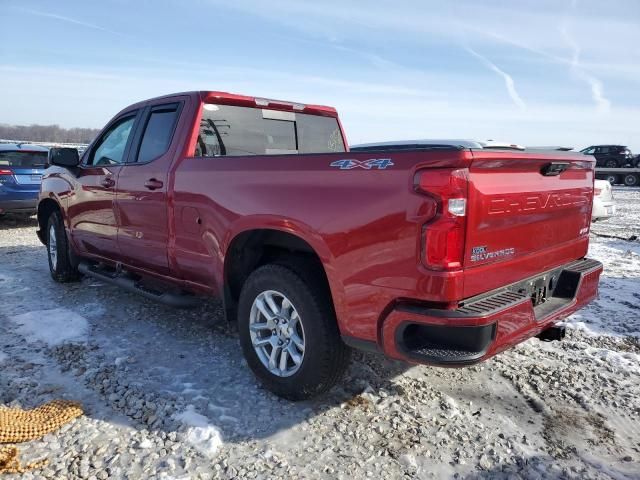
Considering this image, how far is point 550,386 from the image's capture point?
340 cm

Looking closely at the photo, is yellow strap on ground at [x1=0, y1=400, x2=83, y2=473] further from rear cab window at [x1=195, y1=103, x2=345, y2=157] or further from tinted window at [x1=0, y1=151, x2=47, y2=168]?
tinted window at [x1=0, y1=151, x2=47, y2=168]

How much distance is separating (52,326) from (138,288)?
2.95 ft

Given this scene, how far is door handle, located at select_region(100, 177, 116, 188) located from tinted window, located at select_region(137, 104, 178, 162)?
1.35 ft

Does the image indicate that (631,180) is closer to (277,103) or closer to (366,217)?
(277,103)

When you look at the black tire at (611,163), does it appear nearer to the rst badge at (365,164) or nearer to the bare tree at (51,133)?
the rst badge at (365,164)

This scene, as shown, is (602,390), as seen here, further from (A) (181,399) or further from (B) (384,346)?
(A) (181,399)

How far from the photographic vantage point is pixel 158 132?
13.9 feet

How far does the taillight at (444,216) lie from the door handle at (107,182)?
329cm

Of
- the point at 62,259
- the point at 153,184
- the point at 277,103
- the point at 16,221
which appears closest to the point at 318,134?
the point at 277,103

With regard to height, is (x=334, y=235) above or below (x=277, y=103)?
below

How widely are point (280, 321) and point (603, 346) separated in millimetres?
2821

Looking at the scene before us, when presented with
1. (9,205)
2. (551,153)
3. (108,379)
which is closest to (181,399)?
(108,379)

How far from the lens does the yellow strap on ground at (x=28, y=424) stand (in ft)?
8.08

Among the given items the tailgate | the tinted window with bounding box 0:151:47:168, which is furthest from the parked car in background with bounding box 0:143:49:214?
the tailgate
